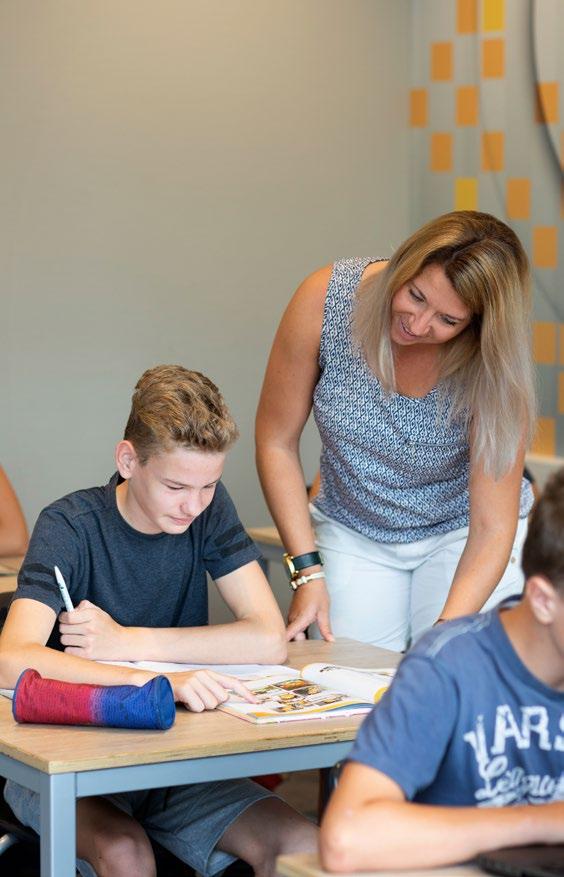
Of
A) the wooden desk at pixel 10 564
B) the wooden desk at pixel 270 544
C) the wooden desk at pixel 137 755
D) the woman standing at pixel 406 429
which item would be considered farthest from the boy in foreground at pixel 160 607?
the wooden desk at pixel 270 544

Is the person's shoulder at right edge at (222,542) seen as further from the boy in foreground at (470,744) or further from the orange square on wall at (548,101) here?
the orange square on wall at (548,101)

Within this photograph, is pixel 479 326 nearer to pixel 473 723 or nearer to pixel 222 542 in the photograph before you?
pixel 222 542

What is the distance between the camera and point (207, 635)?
2170 millimetres

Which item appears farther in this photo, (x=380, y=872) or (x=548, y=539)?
(x=548, y=539)

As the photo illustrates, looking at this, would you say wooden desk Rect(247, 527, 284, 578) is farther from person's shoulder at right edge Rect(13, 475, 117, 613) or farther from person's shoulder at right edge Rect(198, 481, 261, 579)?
person's shoulder at right edge Rect(13, 475, 117, 613)

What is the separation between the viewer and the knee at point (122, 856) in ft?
6.26

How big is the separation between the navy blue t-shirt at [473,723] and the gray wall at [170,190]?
9.58ft

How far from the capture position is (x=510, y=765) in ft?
4.48

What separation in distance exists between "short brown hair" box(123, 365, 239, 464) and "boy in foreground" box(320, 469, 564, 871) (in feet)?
2.61

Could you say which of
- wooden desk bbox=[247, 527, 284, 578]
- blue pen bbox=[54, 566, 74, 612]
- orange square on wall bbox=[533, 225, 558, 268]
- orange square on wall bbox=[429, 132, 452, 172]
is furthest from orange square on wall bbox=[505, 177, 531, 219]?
blue pen bbox=[54, 566, 74, 612]

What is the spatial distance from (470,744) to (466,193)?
3.35 meters

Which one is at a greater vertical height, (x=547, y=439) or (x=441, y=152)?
(x=441, y=152)

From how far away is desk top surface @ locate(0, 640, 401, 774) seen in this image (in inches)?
64.2

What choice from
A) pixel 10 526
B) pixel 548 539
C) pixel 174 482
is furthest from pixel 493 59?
pixel 548 539
